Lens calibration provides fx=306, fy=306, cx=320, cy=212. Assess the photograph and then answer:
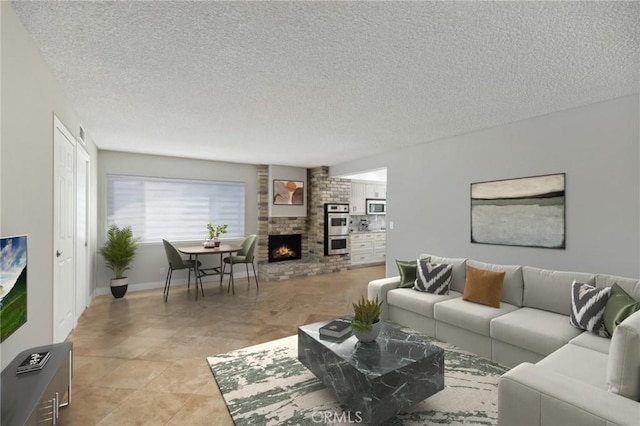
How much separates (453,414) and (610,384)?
2.97 feet

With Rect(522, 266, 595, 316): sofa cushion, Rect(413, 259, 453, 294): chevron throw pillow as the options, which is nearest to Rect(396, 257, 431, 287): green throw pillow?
Rect(413, 259, 453, 294): chevron throw pillow

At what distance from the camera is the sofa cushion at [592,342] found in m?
2.14

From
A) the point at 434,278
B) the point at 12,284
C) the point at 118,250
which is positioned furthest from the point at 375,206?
the point at 12,284

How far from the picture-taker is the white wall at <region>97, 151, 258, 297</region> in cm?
525

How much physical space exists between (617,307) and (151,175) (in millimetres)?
6470

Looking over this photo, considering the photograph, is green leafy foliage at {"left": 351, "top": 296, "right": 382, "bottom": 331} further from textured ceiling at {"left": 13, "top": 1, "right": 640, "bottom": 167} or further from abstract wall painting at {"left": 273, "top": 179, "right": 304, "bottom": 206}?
abstract wall painting at {"left": 273, "top": 179, "right": 304, "bottom": 206}

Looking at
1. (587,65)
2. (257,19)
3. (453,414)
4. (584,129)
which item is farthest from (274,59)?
(584,129)

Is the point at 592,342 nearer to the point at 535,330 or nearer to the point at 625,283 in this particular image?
the point at 535,330

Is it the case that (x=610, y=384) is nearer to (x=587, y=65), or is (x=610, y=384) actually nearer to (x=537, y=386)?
(x=537, y=386)

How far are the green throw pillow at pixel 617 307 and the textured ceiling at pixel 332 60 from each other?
173 cm

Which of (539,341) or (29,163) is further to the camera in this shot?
(539,341)

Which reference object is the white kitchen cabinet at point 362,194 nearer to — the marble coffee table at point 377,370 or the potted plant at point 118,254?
the potted plant at point 118,254

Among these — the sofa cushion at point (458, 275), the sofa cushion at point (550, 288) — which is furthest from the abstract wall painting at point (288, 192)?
the sofa cushion at point (550, 288)

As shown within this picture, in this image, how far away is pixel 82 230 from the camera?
398cm
